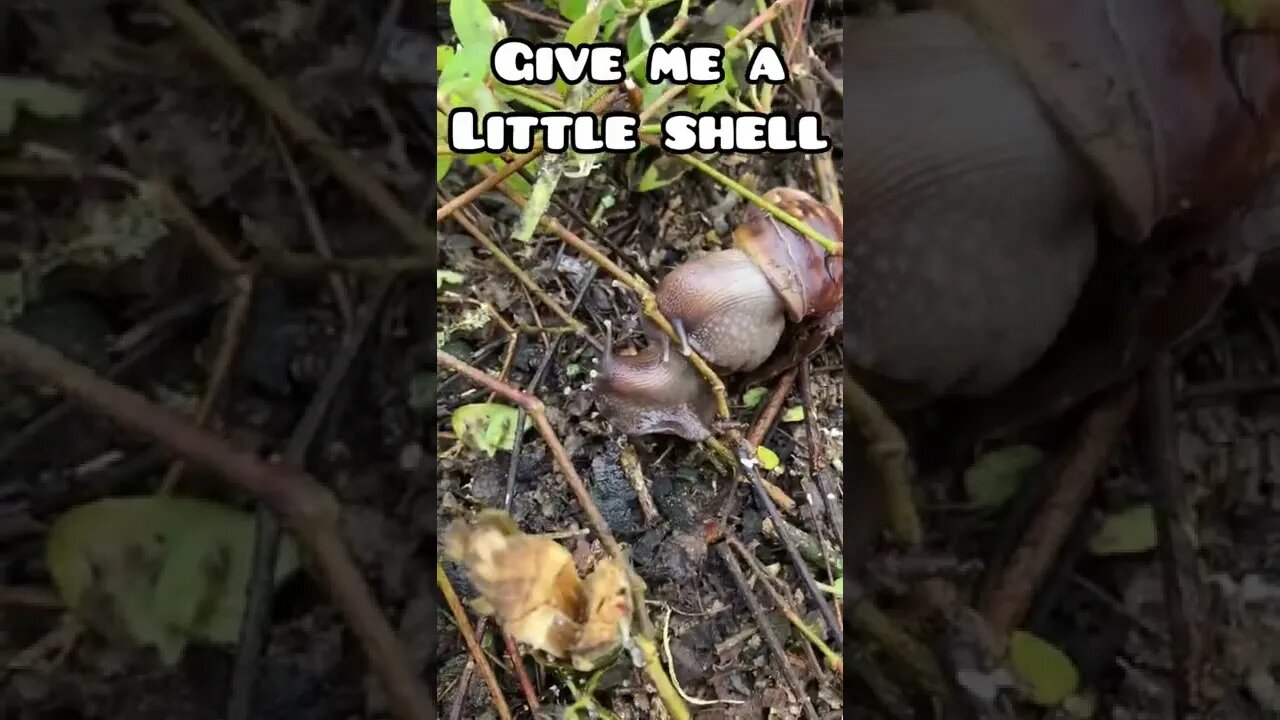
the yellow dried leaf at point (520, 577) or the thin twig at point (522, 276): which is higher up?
the thin twig at point (522, 276)

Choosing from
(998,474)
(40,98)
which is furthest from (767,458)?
(40,98)

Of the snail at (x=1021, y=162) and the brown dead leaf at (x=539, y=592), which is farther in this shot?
the brown dead leaf at (x=539, y=592)

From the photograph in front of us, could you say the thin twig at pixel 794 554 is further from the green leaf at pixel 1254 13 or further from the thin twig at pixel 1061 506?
the green leaf at pixel 1254 13

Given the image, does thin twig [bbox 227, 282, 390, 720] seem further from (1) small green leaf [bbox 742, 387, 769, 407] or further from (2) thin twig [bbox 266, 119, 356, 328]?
(1) small green leaf [bbox 742, 387, 769, 407]

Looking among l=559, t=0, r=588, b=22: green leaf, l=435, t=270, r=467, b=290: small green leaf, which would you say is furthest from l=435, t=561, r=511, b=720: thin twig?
l=559, t=0, r=588, b=22: green leaf

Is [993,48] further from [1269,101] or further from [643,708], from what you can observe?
[643,708]

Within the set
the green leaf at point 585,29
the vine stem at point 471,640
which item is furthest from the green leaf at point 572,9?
→ the vine stem at point 471,640

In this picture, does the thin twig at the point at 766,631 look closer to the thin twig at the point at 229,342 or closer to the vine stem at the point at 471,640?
the vine stem at the point at 471,640

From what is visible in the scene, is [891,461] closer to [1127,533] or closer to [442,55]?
[1127,533]

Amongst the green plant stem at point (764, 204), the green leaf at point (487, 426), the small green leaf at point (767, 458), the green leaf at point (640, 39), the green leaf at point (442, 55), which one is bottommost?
the small green leaf at point (767, 458)
